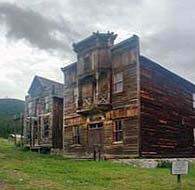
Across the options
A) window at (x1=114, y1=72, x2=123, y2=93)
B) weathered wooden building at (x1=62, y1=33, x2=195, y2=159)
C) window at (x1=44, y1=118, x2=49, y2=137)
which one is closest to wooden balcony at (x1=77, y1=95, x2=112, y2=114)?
weathered wooden building at (x1=62, y1=33, x2=195, y2=159)

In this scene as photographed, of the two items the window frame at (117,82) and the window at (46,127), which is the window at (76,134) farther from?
the window at (46,127)

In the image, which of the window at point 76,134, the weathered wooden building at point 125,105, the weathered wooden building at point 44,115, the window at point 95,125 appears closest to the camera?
the weathered wooden building at point 125,105

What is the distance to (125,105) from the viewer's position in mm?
28891

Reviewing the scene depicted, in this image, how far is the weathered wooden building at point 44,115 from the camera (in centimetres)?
4119

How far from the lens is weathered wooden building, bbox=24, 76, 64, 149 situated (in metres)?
41.2

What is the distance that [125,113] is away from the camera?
94.5 feet

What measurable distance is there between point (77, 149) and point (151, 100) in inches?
333

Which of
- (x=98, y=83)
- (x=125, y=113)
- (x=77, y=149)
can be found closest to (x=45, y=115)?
(x=77, y=149)

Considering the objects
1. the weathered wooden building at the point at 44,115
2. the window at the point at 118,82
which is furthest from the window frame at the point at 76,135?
the weathered wooden building at the point at 44,115

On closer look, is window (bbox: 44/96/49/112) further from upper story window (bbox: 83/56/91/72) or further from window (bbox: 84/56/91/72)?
window (bbox: 84/56/91/72)

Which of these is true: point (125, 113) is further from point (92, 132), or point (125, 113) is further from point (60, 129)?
point (60, 129)

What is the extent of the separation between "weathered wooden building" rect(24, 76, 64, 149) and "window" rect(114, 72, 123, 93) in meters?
12.6

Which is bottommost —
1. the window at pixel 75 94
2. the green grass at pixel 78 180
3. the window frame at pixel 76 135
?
the green grass at pixel 78 180

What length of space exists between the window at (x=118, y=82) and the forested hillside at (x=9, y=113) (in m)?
31.8
